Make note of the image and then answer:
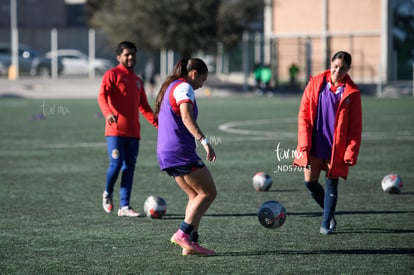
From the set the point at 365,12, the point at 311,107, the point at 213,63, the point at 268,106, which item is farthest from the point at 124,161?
the point at 213,63

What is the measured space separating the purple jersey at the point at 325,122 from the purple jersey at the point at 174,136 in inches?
64.3

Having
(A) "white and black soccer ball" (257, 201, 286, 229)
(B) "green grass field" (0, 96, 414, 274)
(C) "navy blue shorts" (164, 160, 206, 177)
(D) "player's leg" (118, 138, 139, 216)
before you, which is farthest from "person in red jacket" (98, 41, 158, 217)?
(C) "navy blue shorts" (164, 160, 206, 177)

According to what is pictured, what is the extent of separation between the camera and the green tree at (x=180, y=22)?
4747 centimetres

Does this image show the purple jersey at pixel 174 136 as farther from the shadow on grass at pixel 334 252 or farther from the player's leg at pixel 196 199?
the shadow on grass at pixel 334 252

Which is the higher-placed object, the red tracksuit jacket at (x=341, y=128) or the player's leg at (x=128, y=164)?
the red tracksuit jacket at (x=341, y=128)

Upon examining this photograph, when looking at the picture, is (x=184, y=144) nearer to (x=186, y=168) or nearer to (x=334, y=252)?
(x=186, y=168)

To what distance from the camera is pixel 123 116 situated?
10.5 meters

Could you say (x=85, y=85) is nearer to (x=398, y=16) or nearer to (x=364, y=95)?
(x=364, y=95)

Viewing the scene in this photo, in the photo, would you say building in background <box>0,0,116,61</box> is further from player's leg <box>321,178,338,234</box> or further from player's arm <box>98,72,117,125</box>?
player's leg <box>321,178,338,234</box>

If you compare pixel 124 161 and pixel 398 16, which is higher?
pixel 398 16

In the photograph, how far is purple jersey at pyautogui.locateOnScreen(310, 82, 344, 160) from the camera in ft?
28.8

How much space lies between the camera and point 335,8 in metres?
57.3

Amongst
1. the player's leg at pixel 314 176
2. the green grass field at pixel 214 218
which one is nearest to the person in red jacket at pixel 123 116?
the green grass field at pixel 214 218

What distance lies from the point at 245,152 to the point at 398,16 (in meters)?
43.0
